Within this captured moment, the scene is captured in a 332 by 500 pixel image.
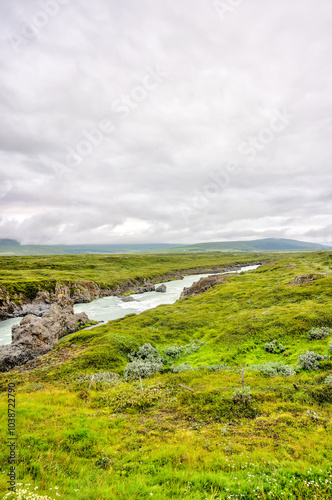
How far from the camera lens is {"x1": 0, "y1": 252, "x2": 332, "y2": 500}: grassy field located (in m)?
7.59

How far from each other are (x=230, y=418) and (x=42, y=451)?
973 centimetres

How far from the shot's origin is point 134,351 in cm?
2581

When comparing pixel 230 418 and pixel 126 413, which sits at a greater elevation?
pixel 230 418

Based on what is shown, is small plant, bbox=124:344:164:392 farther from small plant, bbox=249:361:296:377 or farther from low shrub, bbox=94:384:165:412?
small plant, bbox=249:361:296:377

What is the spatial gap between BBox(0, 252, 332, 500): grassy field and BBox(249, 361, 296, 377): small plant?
0.52ft

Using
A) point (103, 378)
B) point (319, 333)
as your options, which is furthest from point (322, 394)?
point (103, 378)

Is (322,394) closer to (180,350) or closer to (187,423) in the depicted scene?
(187,423)

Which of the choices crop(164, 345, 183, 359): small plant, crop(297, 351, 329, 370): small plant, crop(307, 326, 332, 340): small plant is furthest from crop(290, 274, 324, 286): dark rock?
crop(164, 345, 183, 359): small plant

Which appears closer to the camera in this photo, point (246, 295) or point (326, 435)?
point (326, 435)

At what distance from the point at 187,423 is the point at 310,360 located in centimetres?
1146

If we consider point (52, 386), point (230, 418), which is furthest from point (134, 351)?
point (230, 418)

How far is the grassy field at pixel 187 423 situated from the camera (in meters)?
7.59

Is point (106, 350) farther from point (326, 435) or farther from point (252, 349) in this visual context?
point (326, 435)

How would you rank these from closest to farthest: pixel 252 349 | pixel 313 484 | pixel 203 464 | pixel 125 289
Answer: pixel 313 484 → pixel 203 464 → pixel 252 349 → pixel 125 289
